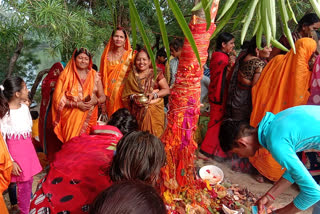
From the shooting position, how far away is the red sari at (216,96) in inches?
126

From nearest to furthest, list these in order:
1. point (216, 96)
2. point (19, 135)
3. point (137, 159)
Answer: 1. point (137, 159)
2. point (19, 135)
3. point (216, 96)

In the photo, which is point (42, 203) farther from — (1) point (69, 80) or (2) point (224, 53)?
(2) point (224, 53)

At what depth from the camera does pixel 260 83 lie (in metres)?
2.79

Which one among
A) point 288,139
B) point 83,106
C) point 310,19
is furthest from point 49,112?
point 310,19

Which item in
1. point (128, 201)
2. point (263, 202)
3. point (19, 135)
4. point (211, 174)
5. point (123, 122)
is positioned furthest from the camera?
point (211, 174)

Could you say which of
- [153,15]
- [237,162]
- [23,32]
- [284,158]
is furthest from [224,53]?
[23,32]

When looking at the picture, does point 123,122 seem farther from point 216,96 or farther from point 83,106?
point 216,96

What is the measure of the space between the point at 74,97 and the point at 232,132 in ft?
6.14

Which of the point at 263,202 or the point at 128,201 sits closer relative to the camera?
the point at 128,201

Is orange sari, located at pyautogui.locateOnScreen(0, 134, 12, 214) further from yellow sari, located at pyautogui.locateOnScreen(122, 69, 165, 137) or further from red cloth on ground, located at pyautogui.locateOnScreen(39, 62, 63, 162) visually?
yellow sari, located at pyautogui.locateOnScreen(122, 69, 165, 137)

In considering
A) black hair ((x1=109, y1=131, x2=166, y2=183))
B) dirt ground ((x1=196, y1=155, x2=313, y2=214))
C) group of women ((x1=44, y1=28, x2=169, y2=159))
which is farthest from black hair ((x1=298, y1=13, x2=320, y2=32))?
black hair ((x1=109, y1=131, x2=166, y2=183))

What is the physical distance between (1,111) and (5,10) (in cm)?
101

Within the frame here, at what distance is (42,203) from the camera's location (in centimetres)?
125

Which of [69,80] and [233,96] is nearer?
[69,80]
